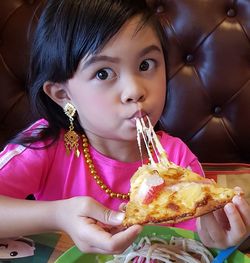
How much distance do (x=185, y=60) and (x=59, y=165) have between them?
75 centimetres

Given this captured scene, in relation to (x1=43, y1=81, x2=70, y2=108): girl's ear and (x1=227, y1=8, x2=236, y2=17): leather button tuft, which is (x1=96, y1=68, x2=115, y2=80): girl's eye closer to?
(x1=43, y1=81, x2=70, y2=108): girl's ear

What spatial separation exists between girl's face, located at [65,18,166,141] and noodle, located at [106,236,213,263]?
0.25 m

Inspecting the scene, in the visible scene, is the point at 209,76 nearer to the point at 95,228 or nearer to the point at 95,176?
the point at 95,176

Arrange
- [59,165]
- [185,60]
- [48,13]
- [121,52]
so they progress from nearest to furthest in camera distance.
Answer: [121,52] → [48,13] → [59,165] → [185,60]

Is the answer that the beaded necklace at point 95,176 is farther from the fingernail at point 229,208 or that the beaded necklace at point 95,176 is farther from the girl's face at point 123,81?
the fingernail at point 229,208

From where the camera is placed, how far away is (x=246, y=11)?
1656 mm

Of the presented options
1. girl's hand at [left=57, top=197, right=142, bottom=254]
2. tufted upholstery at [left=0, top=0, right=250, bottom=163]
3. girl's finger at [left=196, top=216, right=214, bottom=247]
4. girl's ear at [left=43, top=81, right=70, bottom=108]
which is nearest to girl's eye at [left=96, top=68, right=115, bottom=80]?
girl's ear at [left=43, top=81, right=70, bottom=108]

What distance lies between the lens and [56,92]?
3.83 ft

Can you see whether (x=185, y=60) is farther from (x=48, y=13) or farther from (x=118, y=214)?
(x=118, y=214)

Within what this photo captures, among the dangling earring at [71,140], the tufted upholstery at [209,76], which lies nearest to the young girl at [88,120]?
the dangling earring at [71,140]

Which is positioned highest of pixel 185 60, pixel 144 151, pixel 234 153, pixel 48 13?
pixel 48 13

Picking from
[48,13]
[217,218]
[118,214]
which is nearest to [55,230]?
[118,214]

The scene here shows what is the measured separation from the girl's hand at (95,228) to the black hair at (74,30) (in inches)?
13.0

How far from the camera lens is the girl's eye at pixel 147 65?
3.34 feet
